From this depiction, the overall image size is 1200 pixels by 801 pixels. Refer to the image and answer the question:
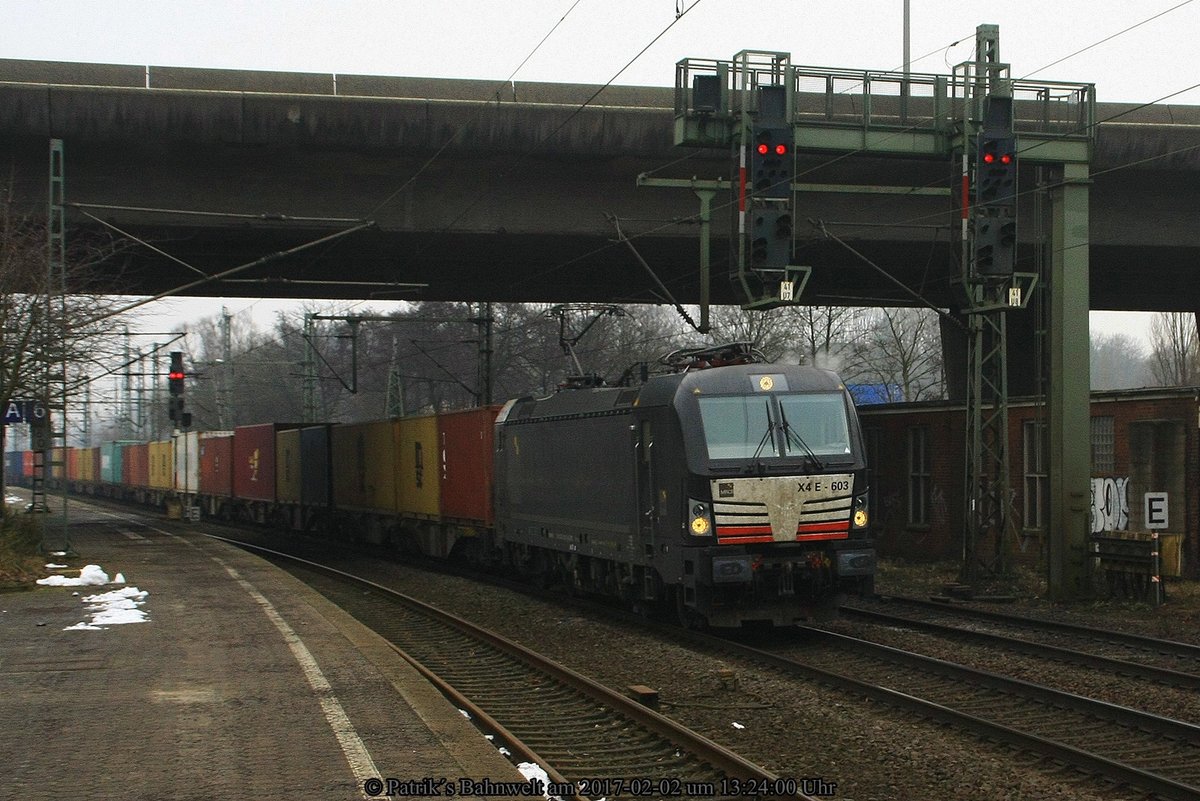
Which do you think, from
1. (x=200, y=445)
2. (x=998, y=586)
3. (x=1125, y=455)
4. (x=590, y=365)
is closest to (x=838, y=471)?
(x=998, y=586)

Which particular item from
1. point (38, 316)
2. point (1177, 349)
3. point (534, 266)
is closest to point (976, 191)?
point (534, 266)

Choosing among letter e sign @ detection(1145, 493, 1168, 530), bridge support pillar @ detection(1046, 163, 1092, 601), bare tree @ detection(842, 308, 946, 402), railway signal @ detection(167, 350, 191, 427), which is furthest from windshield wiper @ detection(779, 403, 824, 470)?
bare tree @ detection(842, 308, 946, 402)

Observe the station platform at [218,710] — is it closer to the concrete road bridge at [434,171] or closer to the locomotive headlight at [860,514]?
the locomotive headlight at [860,514]

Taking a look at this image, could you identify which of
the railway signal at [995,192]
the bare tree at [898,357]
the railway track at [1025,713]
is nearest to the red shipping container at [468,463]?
the railway signal at [995,192]

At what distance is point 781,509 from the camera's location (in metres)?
14.3

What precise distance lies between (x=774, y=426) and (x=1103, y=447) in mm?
10505

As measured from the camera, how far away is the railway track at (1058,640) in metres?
12.6

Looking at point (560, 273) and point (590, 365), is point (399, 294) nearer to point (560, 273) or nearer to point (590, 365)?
point (560, 273)

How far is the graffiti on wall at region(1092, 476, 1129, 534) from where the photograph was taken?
73.0 ft

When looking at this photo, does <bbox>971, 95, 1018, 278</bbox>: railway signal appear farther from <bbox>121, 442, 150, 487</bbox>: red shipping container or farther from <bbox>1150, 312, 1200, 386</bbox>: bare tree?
<bbox>121, 442, 150, 487</bbox>: red shipping container

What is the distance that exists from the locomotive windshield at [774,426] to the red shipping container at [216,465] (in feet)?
114

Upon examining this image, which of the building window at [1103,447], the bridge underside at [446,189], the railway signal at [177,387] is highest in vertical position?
the bridge underside at [446,189]

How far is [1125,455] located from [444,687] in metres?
14.7

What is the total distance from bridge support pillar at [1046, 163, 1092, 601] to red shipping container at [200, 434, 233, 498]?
108 ft
